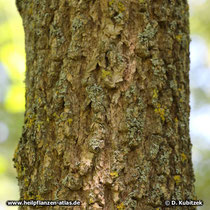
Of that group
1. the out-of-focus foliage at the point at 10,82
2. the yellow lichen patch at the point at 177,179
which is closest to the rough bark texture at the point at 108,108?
the yellow lichen patch at the point at 177,179

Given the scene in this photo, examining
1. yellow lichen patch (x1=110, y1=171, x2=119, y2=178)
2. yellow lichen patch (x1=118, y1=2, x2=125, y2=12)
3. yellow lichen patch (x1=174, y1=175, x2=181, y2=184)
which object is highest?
yellow lichen patch (x1=118, y1=2, x2=125, y2=12)

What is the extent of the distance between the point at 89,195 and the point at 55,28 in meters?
0.72

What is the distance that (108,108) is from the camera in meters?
1.34

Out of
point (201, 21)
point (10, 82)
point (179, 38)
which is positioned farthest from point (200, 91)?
point (179, 38)

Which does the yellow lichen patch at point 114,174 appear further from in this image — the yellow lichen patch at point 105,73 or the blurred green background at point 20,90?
the blurred green background at point 20,90

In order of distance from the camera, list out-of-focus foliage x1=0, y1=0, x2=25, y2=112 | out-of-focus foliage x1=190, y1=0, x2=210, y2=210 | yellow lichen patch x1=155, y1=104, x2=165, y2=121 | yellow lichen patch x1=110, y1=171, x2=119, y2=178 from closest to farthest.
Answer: yellow lichen patch x1=110, y1=171, x2=119, y2=178 < yellow lichen patch x1=155, y1=104, x2=165, y2=121 < out-of-focus foliage x1=0, y1=0, x2=25, y2=112 < out-of-focus foliage x1=190, y1=0, x2=210, y2=210

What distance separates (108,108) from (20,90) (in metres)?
1.93

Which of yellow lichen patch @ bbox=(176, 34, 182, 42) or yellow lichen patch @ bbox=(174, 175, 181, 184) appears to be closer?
yellow lichen patch @ bbox=(174, 175, 181, 184)

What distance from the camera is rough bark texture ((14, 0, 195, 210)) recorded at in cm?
130

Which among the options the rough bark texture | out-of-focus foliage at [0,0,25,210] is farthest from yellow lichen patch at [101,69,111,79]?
out-of-focus foliage at [0,0,25,210]

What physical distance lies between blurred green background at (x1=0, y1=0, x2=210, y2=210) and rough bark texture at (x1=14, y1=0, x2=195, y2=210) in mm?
1688

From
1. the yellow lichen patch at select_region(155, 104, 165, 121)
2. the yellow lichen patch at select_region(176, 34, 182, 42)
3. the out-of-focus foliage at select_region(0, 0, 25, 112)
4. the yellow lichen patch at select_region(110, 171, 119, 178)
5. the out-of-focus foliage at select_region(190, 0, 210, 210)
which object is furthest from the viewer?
the out-of-focus foliage at select_region(190, 0, 210, 210)

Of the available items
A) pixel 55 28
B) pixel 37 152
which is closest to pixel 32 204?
pixel 37 152

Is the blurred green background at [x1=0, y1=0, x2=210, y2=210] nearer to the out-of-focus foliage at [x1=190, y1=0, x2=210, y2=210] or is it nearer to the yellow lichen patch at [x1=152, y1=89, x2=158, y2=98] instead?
the out-of-focus foliage at [x1=190, y1=0, x2=210, y2=210]
